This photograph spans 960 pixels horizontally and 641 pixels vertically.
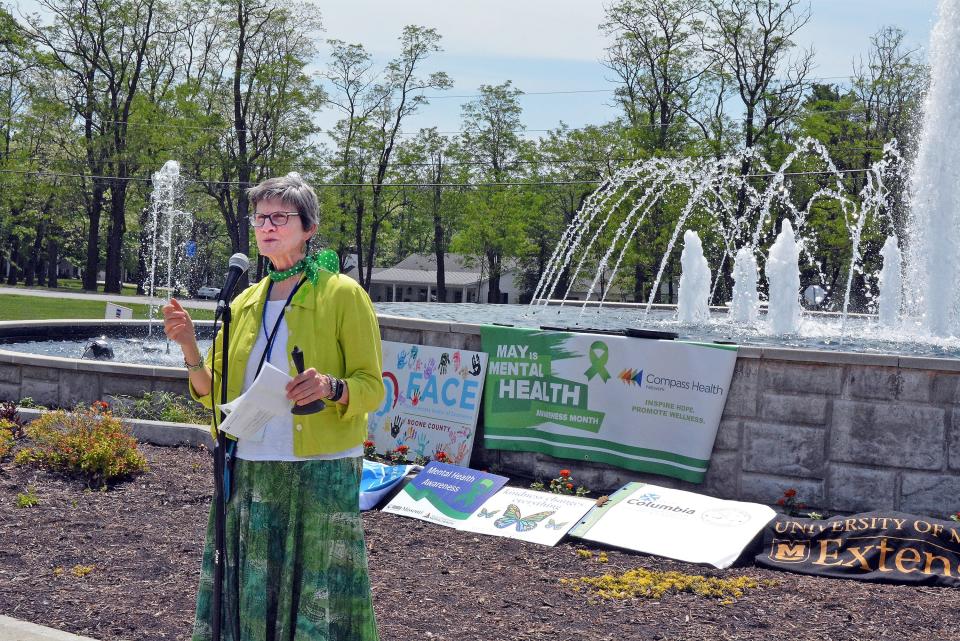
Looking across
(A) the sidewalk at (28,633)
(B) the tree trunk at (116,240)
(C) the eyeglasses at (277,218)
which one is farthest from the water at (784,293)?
(B) the tree trunk at (116,240)

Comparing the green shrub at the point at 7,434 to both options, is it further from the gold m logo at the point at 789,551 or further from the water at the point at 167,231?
the water at the point at 167,231

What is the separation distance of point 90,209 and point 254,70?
11.6 m

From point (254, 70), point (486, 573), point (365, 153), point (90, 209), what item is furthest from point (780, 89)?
point (486, 573)

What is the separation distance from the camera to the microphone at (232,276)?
320cm

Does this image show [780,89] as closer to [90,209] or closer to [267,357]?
[90,209]

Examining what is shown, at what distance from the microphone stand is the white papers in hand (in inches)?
7.0

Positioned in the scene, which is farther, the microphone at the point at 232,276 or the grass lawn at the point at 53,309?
the grass lawn at the point at 53,309

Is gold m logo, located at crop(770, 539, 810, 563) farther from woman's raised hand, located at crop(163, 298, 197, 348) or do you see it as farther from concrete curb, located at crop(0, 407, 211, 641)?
concrete curb, located at crop(0, 407, 211, 641)

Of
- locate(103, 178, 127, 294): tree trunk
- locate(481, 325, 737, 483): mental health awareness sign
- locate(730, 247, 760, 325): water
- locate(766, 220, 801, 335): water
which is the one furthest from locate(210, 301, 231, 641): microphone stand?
locate(103, 178, 127, 294): tree trunk

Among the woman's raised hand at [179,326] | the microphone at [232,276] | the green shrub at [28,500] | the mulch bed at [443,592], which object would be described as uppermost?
the microphone at [232,276]

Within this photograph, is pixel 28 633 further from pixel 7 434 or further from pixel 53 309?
pixel 53 309

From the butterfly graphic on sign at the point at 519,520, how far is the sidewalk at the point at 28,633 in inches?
118

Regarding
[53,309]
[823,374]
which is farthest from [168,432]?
[53,309]

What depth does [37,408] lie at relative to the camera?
9.67 meters
